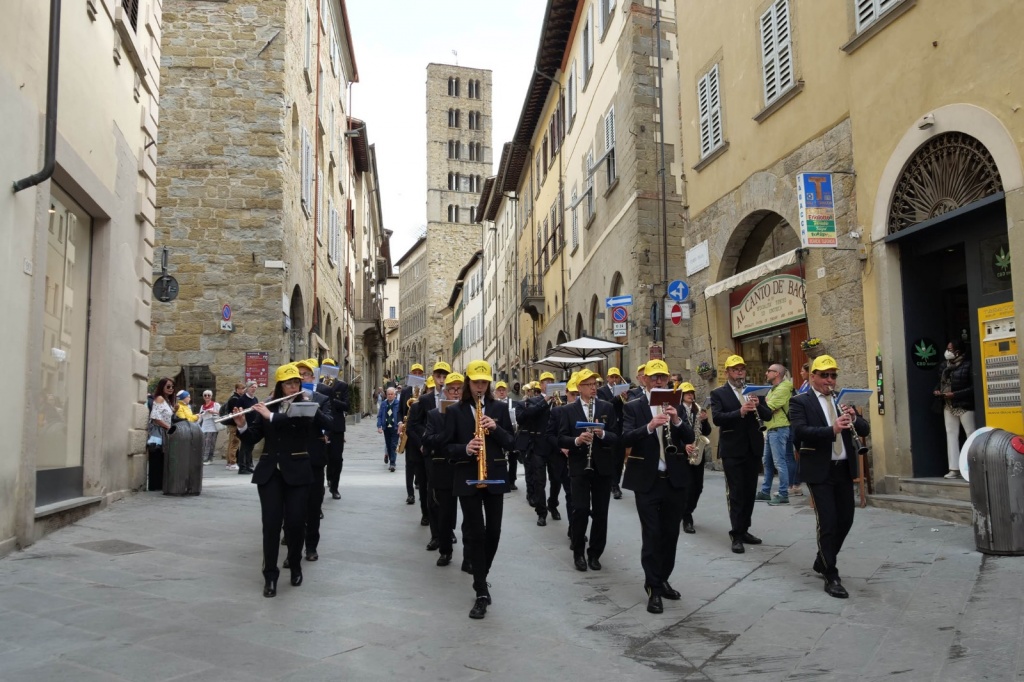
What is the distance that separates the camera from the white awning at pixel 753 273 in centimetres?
1252

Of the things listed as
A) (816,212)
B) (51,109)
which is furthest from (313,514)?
(816,212)

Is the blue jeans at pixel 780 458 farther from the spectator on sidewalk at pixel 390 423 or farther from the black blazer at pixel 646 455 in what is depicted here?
the spectator on sidewalk at pixel 390 423

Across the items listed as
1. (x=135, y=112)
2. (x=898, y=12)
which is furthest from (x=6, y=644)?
(x=898, y=12)

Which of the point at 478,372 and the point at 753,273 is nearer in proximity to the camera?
the point at 478,372

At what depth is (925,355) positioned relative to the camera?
10453 mm

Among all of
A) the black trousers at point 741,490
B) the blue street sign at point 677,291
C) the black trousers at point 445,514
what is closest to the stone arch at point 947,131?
the black trousers at point 741,490

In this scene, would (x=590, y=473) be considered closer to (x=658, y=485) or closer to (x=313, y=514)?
(x=658, y=485)

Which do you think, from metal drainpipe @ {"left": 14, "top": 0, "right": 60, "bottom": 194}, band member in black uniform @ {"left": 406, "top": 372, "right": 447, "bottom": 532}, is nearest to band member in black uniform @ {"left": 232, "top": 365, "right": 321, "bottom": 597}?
band member in black uniform @ {"left": 406, "top": 372, "right": 447, "bottom": 532}

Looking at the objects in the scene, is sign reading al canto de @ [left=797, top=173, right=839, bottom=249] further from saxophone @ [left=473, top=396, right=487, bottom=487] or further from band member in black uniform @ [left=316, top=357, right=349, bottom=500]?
saxophone @ [left=473, top=396, right=487, bottom=487]

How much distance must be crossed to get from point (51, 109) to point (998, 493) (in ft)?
28.4

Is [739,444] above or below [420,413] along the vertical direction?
below

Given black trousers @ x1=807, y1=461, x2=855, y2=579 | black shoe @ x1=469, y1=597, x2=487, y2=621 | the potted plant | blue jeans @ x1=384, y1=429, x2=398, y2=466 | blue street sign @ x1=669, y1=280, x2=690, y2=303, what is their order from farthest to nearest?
blue jeans @ x1=384, y1=429, x2=398, y2=466 < blue street sign @ x1=669, y1=280, x2=690, y2=303 < the potted plant < black trousers @ x1=807, y1=461, x2=855, y2=579 < black shoe @ x1=469, y1=597, x2=487, y2=621

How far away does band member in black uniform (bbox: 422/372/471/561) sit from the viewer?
22.8 feet

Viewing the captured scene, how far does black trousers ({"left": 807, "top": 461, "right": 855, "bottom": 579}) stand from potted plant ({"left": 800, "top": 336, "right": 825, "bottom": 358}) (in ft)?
16.8
